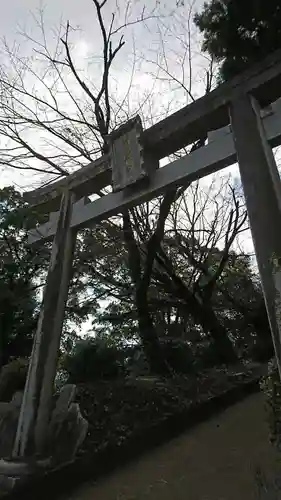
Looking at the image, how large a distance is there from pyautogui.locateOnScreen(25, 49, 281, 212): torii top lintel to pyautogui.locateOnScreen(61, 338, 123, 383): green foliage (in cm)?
366

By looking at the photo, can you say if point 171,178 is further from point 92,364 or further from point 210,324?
point 210,324

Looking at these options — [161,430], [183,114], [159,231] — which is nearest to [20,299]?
[159,231]

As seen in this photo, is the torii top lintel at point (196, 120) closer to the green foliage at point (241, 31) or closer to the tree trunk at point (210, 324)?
the green foliage at point (241, 31)

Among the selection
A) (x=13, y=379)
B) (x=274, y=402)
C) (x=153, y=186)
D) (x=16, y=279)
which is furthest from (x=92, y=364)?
(x=274, y=402)

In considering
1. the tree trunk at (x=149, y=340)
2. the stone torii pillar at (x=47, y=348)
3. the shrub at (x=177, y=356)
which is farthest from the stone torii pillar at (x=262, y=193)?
the shrub at (x=177, y=356)

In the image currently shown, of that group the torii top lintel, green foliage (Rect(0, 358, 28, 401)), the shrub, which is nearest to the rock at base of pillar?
green foliage (Rect(0, 358, 28, 401))

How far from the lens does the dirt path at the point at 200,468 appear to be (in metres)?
3.41

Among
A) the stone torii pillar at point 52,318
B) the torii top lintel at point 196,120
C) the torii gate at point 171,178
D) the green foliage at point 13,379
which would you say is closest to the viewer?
the torii gate at point 171,178

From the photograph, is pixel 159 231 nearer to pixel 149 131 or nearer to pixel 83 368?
pixel 83 368

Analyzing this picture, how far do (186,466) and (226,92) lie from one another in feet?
11.6

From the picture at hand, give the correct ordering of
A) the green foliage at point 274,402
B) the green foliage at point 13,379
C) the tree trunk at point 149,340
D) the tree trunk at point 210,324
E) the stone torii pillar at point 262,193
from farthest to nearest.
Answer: the tree trunk at point 210,324, the tree trunk at point 149,340, the green foliage at point 13,379, the stone torii pillar at point 262,193, the green foliage at point 274,402

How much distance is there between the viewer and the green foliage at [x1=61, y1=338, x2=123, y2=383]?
24.0ft

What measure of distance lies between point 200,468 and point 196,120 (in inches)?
130

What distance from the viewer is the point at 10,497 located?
3.24m
